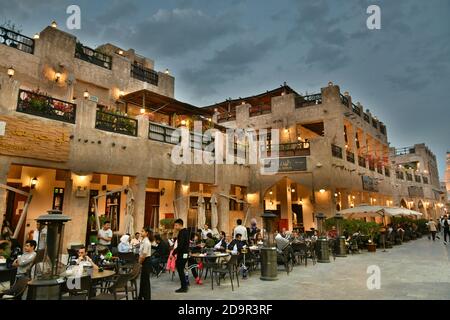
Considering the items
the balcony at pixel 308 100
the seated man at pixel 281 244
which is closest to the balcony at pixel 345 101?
the balcony at pixel 308 100

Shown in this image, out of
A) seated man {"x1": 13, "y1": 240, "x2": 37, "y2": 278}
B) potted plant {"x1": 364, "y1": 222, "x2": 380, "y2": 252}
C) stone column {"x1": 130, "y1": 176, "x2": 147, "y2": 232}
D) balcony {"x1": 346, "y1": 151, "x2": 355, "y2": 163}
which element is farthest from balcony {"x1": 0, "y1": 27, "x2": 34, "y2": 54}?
balcony {"x1": 346, "y1": 151, "x2": 355, "y2": 163}

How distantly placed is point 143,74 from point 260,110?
11.2 metres

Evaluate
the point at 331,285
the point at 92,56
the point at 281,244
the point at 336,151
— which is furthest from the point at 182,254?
the point at 336,151

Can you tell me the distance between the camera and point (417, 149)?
48.0 metres

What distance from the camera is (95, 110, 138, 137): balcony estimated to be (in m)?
13.6

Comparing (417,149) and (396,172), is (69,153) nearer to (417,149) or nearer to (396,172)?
(396,172)

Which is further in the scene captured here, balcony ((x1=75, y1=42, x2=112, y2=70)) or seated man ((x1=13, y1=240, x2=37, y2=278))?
balcony ((x1=75, y1=42, x2=112, y2=70))

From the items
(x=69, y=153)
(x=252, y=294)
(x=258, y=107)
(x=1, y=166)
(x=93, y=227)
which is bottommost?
(x=252, y=294)

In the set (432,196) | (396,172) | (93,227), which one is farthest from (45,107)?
(432,196)

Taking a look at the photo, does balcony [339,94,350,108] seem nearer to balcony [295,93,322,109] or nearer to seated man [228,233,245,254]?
balcony [295,93,322,109]

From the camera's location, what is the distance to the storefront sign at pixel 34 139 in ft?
35.4

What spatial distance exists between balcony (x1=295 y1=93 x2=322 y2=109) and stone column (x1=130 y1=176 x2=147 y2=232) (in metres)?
15.5

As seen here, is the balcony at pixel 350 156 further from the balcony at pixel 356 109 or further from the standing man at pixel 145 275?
the standing man at pixel 145 275
